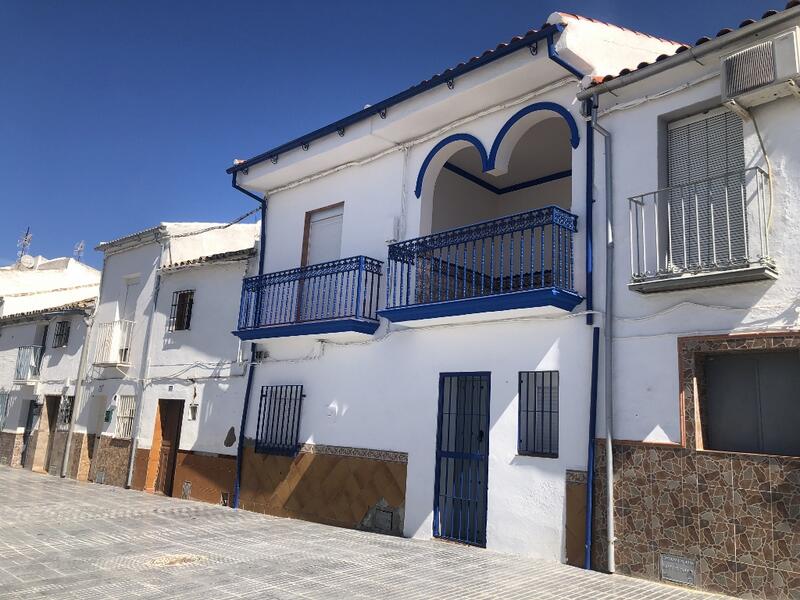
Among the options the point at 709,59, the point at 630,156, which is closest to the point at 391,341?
the point at 630,156

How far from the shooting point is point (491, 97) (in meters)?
9.37

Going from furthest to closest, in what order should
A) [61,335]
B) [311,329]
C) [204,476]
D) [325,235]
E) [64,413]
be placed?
[61,335], [64,413], [204,476], [325,235], [311,329]

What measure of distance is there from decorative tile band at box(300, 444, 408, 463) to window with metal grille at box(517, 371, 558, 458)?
6.72 feet

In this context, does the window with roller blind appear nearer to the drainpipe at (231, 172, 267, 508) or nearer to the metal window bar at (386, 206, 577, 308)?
the metal window bar at (386, 206, 577, 308)

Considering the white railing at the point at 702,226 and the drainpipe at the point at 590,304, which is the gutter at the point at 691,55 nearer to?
the drainpipe at the point at 590,304

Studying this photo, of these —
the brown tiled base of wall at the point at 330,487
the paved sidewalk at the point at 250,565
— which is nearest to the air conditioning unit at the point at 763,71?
the paved sidewalk at the point at 250,565

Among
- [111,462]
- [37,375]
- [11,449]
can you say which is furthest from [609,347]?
[11,449]

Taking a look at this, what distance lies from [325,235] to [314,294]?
4.01 ft

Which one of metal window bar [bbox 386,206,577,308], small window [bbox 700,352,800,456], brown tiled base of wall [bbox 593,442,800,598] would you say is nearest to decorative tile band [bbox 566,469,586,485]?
brown tiled base of wall [bbox 593,442,800,598]

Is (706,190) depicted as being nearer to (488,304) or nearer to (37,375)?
(488,304)

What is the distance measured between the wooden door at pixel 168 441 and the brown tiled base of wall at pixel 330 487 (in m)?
2.92

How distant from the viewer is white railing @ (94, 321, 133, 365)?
1617cm

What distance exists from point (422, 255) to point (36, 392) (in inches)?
605

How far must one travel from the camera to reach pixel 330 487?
10.5 metres
